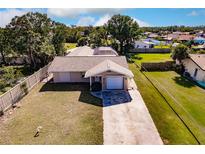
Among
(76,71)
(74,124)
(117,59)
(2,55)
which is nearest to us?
(74,124)

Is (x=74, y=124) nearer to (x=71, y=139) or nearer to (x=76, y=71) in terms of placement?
(x=71, y=139)

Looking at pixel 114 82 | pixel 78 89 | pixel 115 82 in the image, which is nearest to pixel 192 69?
pixel 115 82

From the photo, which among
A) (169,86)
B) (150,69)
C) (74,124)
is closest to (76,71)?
(74,124)

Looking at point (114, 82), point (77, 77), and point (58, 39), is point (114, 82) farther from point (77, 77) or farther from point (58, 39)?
point (58, 39)

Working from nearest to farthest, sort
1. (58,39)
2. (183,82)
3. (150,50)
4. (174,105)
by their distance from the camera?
(174,105), (183,82), (58,39), (150,50)

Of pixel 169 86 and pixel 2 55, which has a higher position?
pixel 2 55

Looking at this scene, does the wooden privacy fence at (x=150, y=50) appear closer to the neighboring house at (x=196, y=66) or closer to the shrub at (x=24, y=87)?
the neighboring house at (x=196, y=66)

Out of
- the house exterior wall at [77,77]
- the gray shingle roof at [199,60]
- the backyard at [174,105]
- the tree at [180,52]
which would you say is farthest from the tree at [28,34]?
the gray shingle roof at [199,60]
